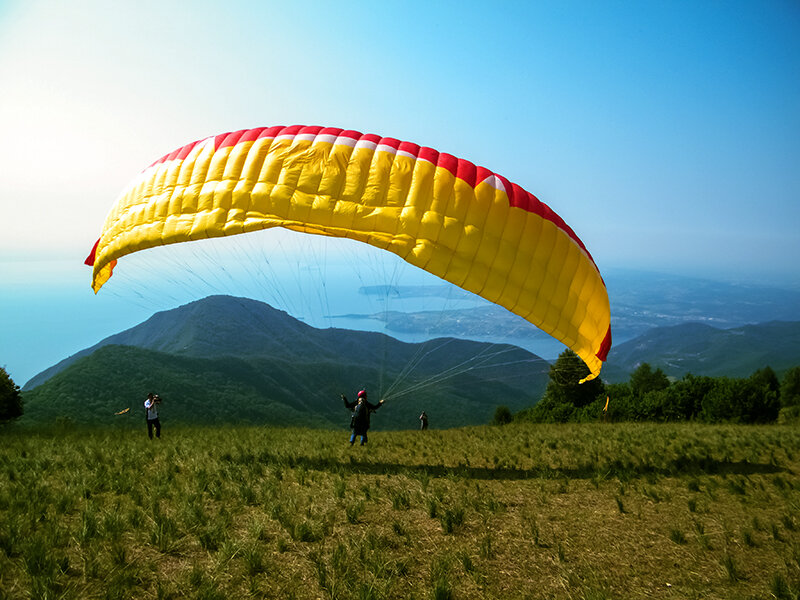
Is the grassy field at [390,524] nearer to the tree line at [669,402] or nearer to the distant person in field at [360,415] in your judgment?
the distant person in field at [360,415]

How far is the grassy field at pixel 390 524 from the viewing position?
15.2 feet

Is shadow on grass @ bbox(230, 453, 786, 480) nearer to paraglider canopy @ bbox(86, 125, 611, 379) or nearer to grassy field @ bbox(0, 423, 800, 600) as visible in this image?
grassy field @ bbox(0, 423, 800, 600)

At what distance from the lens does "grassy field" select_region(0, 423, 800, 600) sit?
464 cm

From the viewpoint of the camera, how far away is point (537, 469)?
29.7ft

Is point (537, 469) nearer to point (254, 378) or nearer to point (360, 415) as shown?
point (360, 415)

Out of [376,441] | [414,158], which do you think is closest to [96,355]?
[376,441]

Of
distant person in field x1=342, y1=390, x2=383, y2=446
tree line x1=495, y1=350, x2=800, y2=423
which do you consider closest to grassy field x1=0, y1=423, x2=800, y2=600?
distant person in field x1=342, y1=390, x2=383, y2=446

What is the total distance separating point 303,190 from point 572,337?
6398 millimetres

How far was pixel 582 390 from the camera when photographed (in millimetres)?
42375

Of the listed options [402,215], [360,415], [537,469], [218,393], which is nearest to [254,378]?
[218,393]

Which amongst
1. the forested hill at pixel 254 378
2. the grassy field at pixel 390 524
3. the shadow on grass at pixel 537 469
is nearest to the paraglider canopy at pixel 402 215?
the forested hill at pixel 254 378

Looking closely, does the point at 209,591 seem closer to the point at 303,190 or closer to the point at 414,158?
the point at 303,190

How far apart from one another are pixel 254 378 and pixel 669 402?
74.6 metres

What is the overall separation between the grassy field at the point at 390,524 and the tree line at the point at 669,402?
1166 cm
